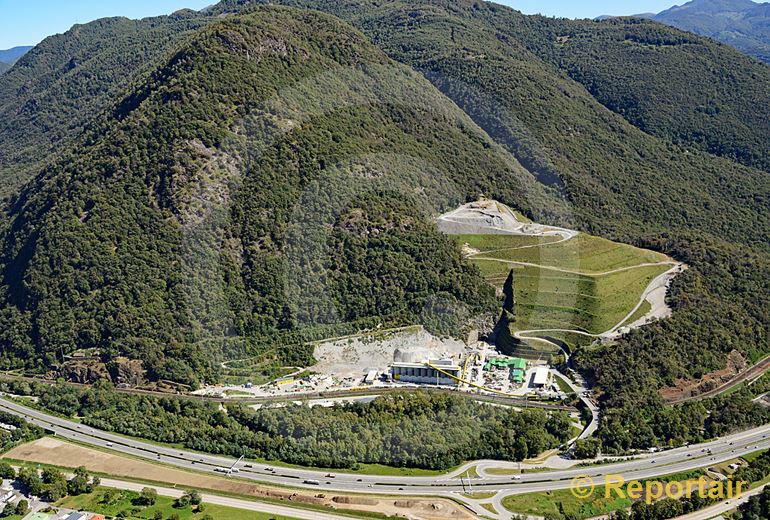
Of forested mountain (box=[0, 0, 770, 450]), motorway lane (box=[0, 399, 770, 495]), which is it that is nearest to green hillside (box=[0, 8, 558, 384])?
forested mountain (box=[0, 0, 770, 450])

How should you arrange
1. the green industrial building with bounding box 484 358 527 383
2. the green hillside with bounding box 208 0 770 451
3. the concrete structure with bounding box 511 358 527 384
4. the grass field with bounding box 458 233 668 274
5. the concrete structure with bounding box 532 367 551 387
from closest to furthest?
the concrete structure with bounding box 532 367 551 387, the concrete structure with bounding box 511 358 527 384, the green hillside with bounding box 208 0 770 451, the green industrial building with bounding box 484 358 527 383, the grass field with bounding box 458 233 668 274

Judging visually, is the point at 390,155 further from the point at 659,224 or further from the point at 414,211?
the point at 659,224

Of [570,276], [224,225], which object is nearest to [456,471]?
[570,276]

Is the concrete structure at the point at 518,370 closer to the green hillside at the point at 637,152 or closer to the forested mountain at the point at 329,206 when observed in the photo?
the green hillside at the point at 637,152

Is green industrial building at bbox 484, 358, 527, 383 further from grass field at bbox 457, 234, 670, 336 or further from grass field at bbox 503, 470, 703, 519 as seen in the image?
grass field at bbox 503, 470, 703, 519

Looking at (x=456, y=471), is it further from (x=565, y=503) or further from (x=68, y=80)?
(x=68, y=80)

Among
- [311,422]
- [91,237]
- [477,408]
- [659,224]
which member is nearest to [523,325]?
[477,408]
